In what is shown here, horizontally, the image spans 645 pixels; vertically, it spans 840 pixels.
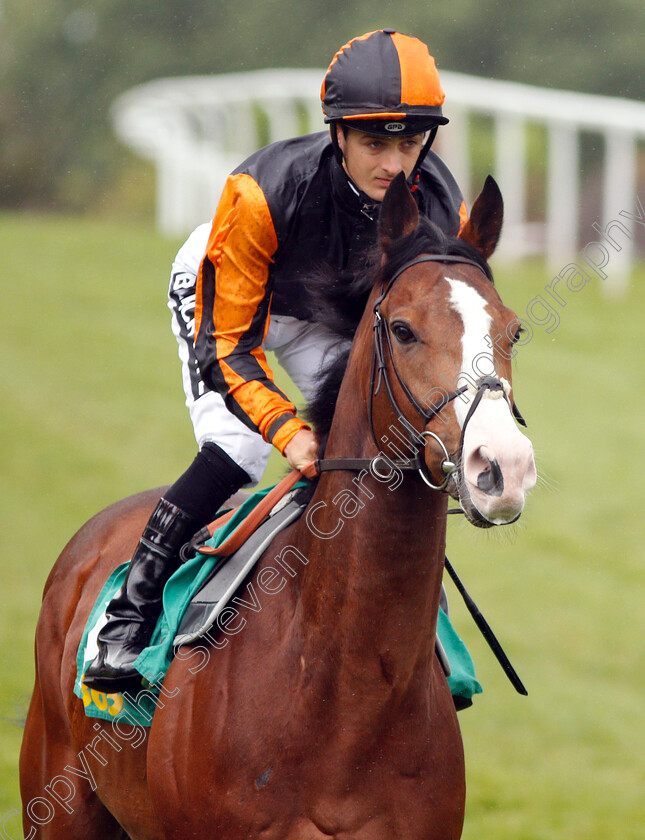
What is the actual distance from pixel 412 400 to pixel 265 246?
0.84 m

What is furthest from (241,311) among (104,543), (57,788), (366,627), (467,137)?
(467,137)

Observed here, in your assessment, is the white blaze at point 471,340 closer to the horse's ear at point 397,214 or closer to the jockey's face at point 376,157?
the horse's ear at point 397,214

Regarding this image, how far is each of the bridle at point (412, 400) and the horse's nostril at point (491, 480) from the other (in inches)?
4.4

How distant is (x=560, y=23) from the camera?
3212cm


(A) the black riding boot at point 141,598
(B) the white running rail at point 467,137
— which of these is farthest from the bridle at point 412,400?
(B) the white running rail at point 467,137

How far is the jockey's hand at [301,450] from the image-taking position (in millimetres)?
3043

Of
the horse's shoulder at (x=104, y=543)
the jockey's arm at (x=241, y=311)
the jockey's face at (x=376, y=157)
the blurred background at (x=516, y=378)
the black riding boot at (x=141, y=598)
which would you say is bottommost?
the blurred background at (x=516, y=378)

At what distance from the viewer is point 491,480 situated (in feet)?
7.55

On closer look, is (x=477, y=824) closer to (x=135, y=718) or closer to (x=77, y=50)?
(x=135, y=718)

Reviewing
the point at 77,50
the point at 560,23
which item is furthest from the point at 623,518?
the point at 77,50

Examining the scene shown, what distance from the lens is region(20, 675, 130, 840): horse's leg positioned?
12.8 feet

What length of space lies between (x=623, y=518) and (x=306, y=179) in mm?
9688

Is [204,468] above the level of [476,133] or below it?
above

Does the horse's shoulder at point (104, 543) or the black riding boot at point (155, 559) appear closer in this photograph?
the black riding boot at point (155, 559)
